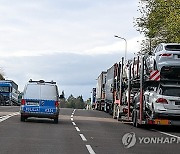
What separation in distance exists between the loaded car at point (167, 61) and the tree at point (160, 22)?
10737 millimetres

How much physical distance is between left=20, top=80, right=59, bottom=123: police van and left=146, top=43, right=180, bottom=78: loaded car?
5.70m

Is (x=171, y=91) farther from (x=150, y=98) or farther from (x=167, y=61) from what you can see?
(x=167, y=61)

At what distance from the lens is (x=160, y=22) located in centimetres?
4072

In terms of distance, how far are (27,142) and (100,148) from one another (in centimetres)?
239

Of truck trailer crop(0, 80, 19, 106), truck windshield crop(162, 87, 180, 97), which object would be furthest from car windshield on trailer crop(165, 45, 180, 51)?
truck trailer crop(0, 80, 19, 106)

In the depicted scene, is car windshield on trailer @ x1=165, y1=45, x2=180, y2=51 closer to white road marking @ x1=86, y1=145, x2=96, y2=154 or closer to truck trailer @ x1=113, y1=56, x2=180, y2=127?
truck trailer @ x1=113, y1=56, x2=180, y2=127

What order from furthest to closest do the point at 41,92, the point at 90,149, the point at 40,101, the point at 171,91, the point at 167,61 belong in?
the point at 41,92
the point at 40,101
the point at 171,91
the point at 167,61
the point at 90,149

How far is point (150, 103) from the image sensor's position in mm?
21891

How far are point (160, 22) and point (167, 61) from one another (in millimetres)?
20162

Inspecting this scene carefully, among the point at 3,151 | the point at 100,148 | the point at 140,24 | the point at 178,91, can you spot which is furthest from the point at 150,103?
the point at 140,24

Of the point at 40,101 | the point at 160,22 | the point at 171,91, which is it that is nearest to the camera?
the point at 171,91

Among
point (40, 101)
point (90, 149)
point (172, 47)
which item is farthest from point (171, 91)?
point (90, 149)

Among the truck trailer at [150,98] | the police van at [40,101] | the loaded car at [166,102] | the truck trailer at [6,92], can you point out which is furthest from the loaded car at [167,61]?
the truck trailer at [6,92]

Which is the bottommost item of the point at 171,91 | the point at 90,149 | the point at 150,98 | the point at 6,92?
the point at 90,149
